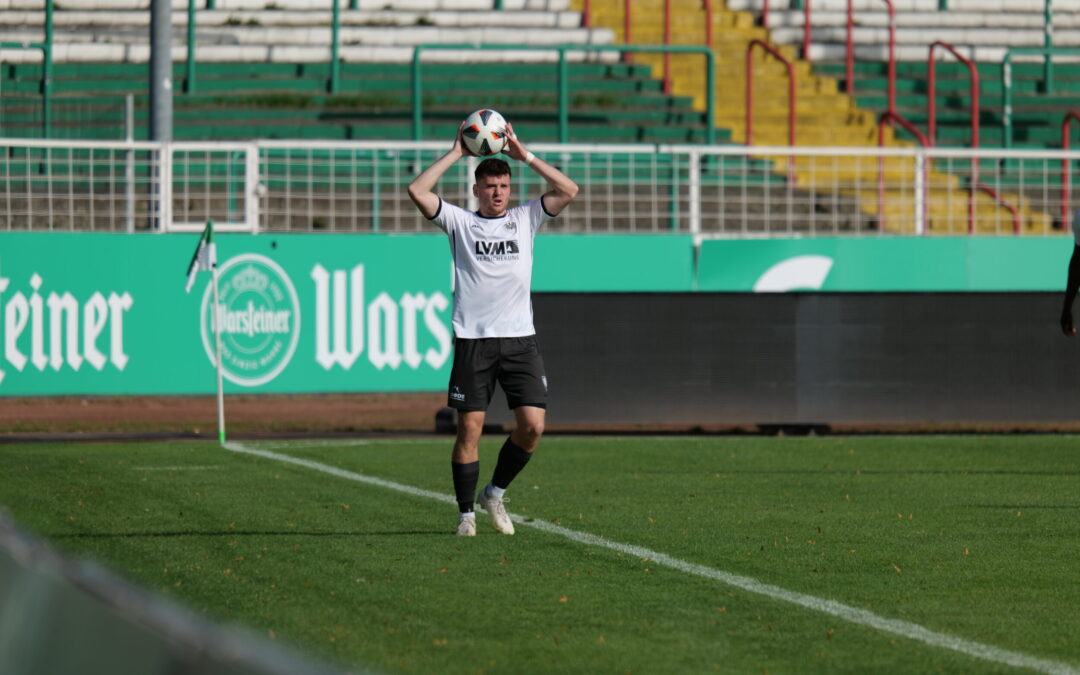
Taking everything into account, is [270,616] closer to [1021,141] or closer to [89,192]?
[89,192]

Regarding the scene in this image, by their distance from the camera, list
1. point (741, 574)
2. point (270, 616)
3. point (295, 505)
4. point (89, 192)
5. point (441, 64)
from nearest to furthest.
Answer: point (270, 616) < point (741, 574) < point (295, 505) < point (89, 192) < point (441, 64)

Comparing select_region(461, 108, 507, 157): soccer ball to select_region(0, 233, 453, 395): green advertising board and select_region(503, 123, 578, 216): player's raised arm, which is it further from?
select_region(0, 233, 453, 395): green advertising board

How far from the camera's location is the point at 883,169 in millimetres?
20688

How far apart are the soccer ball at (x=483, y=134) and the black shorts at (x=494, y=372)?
41.3 inches

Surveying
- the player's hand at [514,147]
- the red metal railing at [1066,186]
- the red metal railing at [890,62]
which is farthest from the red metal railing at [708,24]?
the player's hand at [514,147]

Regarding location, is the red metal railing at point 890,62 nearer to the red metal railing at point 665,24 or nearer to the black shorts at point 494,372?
the red metal railing at point 665,24

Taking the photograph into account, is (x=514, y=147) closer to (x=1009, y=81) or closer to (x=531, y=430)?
(x=531, y=430)

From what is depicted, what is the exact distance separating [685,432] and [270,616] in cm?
1199

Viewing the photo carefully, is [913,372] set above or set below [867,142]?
below

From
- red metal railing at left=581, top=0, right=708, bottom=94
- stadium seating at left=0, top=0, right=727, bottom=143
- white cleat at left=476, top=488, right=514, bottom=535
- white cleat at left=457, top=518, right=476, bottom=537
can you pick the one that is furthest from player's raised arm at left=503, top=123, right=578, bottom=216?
red metal railing at left=581, top=0, right=708, bottom=94

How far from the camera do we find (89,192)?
1961 centimetres

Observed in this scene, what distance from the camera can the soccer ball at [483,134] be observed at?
9.42 m

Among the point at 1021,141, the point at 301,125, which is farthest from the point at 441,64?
the point at 1021,141

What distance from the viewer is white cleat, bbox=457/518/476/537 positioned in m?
9.16
